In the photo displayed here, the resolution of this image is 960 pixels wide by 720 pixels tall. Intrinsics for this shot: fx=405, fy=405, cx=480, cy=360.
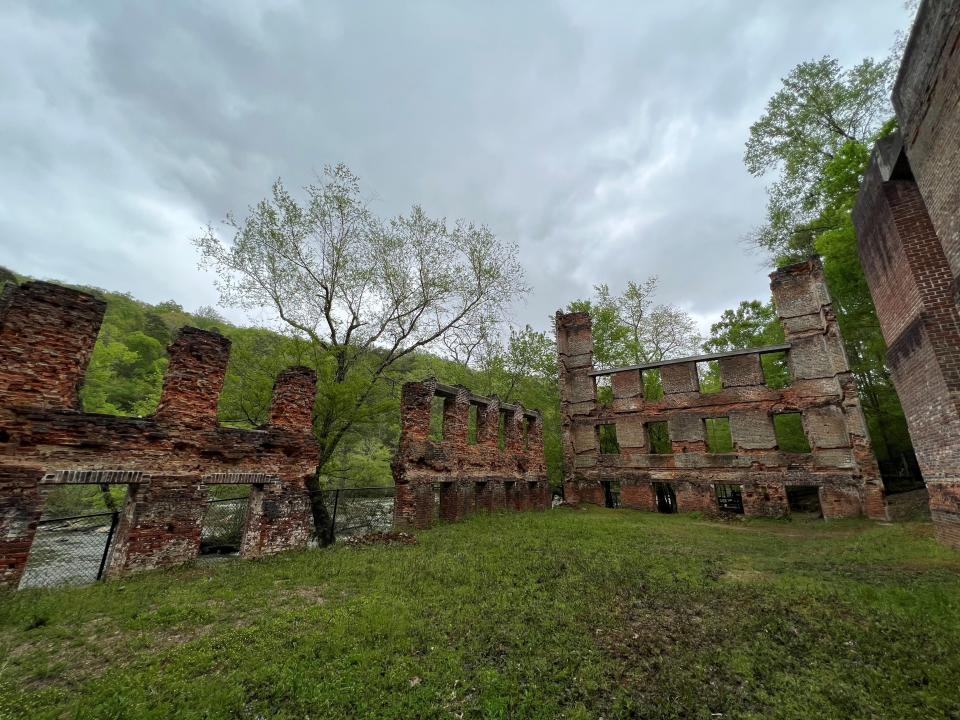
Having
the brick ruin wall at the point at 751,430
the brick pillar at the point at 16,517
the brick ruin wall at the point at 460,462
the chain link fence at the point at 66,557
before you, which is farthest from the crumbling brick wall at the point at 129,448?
the brick ruin wall at the point at 751,430

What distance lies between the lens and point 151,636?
16.1 feet

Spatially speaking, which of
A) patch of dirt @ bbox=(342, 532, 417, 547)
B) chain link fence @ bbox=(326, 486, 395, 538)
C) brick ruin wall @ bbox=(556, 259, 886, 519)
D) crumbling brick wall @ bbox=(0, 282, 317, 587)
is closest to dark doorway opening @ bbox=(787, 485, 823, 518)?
brick ruin wall @ bbox=(556, 259, 886, 519)

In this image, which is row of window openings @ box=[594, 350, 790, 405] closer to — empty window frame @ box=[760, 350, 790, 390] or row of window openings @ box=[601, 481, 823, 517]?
empty window frame @ box=[760, 350, 790, 390]

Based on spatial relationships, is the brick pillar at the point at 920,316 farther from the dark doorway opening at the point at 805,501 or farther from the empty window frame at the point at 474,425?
the empty window frame at the point at 474,425

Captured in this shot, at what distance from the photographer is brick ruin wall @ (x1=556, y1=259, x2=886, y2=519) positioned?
17.2m

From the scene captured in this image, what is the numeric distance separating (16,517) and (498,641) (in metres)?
7.92

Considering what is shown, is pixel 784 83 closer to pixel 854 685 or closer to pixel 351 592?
pixel 854 685

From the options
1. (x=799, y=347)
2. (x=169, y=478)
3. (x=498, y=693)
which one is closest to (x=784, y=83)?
(x=799, y=347)

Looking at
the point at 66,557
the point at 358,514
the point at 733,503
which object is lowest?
the point at 66,557

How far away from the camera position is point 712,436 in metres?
27.2

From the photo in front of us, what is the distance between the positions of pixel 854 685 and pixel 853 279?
20.8m

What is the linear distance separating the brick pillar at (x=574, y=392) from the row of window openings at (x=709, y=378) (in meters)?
1.08

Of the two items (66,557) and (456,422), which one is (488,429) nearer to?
(456,422)

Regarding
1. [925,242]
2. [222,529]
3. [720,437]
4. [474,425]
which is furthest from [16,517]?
[720,437]
